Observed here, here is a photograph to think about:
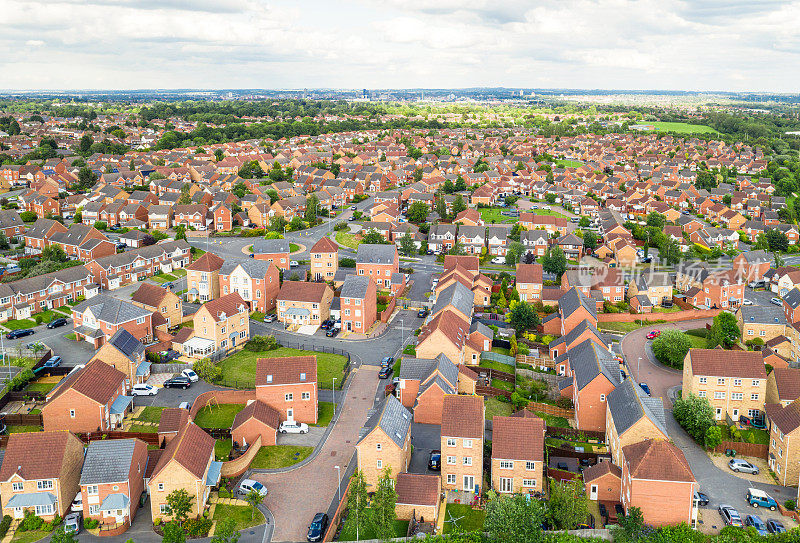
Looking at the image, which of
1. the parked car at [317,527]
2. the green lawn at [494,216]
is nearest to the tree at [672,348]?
the parked car at [317,527]

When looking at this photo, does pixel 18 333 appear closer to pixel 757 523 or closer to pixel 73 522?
pixel 73 522

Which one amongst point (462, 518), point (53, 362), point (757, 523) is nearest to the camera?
point (757, 523)

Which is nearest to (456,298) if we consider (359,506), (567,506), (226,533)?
(567,506)

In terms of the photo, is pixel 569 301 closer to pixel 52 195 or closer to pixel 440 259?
pixel 440 259

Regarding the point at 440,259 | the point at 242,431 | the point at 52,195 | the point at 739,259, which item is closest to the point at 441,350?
the point at 242,431

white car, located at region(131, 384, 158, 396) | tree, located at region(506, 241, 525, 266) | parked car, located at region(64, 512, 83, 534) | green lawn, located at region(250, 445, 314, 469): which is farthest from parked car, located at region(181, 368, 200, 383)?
tree, located at region(506, 241, 525, 266)

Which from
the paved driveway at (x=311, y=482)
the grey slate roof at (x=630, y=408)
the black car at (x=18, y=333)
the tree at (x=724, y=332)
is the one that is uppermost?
the grey slate roof at (x=630, y=408)

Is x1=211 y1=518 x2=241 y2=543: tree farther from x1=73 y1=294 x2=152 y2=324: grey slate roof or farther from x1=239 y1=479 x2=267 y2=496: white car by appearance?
x1=73 y1=294 x2=152 y2=324: grey slate roof

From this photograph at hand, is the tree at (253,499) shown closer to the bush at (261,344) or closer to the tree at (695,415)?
the bush at (261,344)
